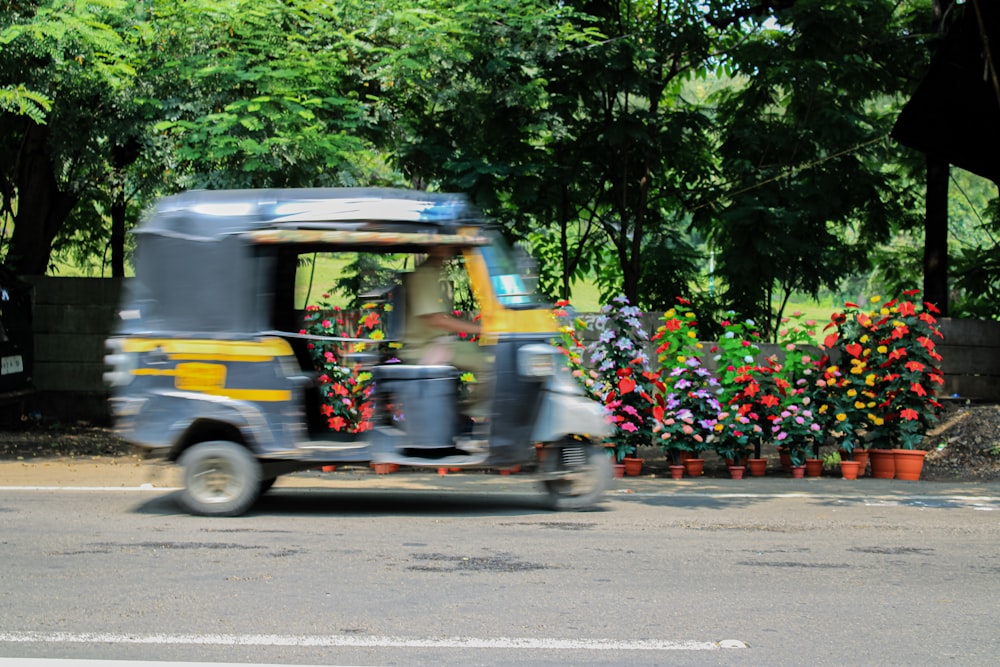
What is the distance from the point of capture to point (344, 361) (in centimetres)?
1123

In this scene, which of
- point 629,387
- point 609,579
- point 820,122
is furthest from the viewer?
point 820,122

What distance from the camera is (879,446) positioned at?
37.5 ft

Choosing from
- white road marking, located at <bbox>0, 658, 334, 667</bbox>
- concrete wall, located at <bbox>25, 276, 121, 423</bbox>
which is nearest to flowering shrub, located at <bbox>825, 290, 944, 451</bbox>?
white road marking, located at <bbox>0, 658, 334, 667</bbox>

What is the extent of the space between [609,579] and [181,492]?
3724 mm

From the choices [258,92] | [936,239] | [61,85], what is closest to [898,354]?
[936,239]

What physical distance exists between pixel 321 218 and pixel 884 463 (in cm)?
628

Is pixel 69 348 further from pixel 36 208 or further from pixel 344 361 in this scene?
pixel 344 361

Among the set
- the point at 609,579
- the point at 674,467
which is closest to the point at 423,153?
Result: the point at 674,467

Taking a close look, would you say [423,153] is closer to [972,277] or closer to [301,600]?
[301,600]

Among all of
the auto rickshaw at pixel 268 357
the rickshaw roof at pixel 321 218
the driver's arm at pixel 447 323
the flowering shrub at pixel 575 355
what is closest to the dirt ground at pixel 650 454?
the flowering shrub at pixel 575 355

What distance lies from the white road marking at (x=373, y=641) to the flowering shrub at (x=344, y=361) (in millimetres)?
5316

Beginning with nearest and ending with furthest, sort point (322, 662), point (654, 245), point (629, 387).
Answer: point (322, 662)
point (629, 387)
point (654, 245)

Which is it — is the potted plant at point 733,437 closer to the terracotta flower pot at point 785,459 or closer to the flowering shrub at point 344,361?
the terracotta flower pot at point 785,459

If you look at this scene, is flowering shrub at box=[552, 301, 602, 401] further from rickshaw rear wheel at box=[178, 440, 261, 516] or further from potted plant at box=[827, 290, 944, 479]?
rickshaw rear wheel at box=[178, 440, 261, 516]
